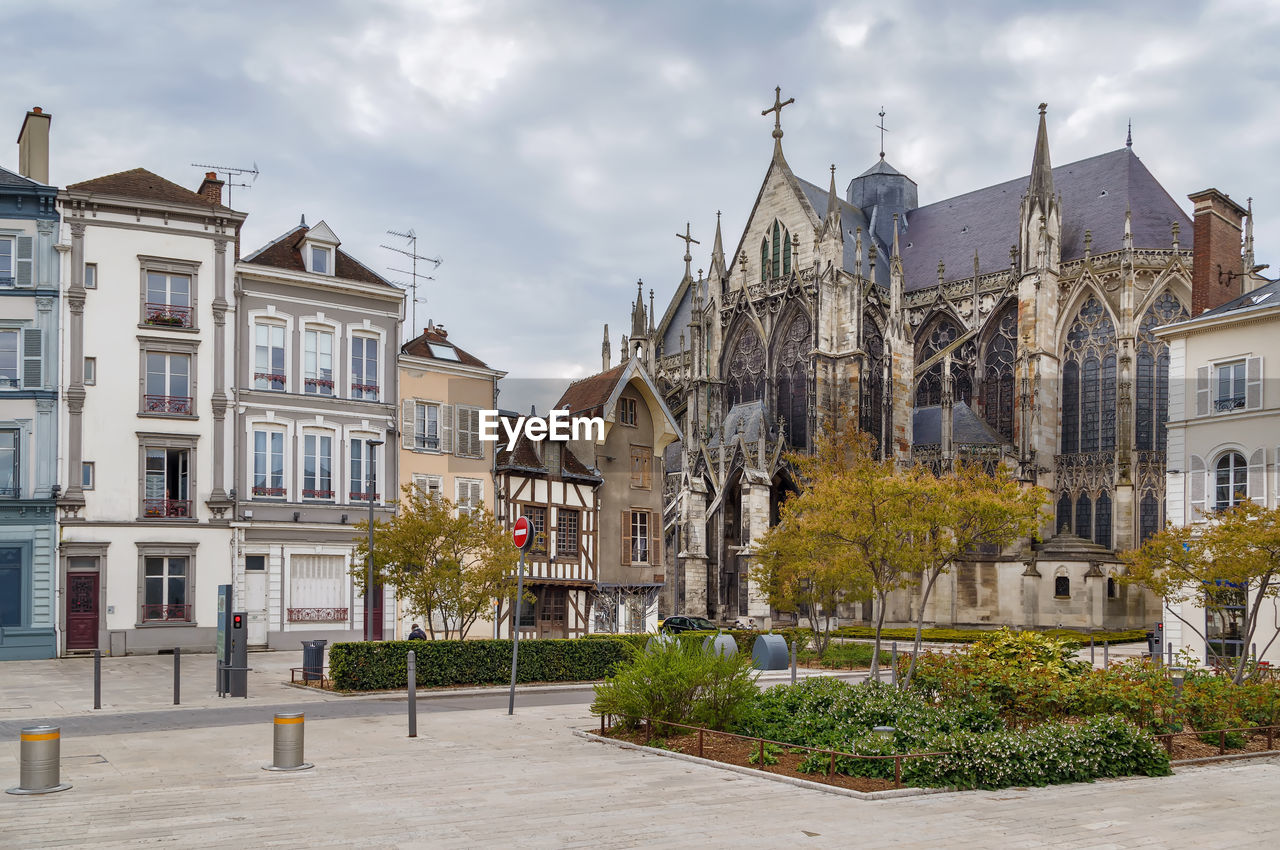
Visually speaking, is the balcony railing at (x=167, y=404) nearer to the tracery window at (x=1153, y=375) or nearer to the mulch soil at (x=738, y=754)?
the mulch soil at (x=738, y=754)

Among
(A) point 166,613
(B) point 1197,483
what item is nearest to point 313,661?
(A) point 166,613

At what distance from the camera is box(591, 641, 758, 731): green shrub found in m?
13.1

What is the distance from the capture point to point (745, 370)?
189 ft

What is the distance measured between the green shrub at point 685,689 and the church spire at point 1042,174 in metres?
39.6

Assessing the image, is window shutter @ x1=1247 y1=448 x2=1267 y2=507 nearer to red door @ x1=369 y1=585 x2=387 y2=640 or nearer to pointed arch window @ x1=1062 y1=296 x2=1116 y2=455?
pointed arch window @ x1=1062 y1=296 x2=1116 y2=455

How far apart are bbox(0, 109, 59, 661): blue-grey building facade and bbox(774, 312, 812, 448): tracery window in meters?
34.3

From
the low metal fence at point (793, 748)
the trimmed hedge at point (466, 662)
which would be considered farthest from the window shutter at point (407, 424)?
the low metal fence at point (793, 748)

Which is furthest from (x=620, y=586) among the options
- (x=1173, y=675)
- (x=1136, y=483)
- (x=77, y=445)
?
(x=1136, y=483)

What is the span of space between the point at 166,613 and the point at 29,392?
6238mm

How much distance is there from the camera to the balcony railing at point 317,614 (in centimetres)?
2898

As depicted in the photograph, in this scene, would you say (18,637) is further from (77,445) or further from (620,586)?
(620,586)

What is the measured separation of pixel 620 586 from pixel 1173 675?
1898cm

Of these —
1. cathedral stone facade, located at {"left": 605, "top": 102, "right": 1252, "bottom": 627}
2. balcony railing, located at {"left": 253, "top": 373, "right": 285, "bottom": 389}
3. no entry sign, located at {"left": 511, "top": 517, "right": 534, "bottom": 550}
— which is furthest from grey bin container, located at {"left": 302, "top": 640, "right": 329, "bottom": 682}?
cathedral stone facade, located at {"left": 605, "top": 102, "right": 1252, "bottom": 627}

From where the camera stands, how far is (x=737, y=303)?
57812 mm
